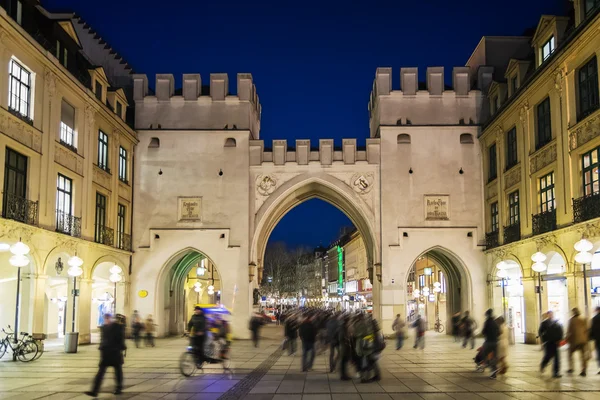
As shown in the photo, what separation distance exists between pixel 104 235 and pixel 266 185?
906 centimetres

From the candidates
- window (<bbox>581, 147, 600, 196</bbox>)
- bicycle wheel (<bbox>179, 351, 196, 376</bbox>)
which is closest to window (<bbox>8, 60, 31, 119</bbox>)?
bicycle wheel (<bbox>179, 351, 196, 376</bbox>)

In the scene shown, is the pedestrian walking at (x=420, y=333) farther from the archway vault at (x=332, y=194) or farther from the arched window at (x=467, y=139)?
the arched window at (x=467, y=139)

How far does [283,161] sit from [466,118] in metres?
10.0

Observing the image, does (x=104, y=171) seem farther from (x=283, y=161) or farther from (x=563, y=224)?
(x=563, y=224)

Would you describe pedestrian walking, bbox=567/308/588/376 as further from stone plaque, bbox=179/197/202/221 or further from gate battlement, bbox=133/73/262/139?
gate battlement, bbox=133/73/262/139

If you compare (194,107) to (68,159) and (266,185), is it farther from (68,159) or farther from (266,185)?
(68,159)

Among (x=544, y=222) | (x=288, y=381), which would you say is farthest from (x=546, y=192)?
(x=288, y=381)

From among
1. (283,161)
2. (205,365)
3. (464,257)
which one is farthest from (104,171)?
(464,257)

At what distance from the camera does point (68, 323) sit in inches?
1315

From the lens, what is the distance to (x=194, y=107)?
37.1m

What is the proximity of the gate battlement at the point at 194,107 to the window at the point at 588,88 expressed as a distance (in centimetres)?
1787

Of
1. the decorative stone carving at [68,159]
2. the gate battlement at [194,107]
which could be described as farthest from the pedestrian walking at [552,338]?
the gate battlement at [194,107]

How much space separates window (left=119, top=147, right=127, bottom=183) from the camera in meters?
34.9

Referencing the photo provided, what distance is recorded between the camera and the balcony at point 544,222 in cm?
2622
